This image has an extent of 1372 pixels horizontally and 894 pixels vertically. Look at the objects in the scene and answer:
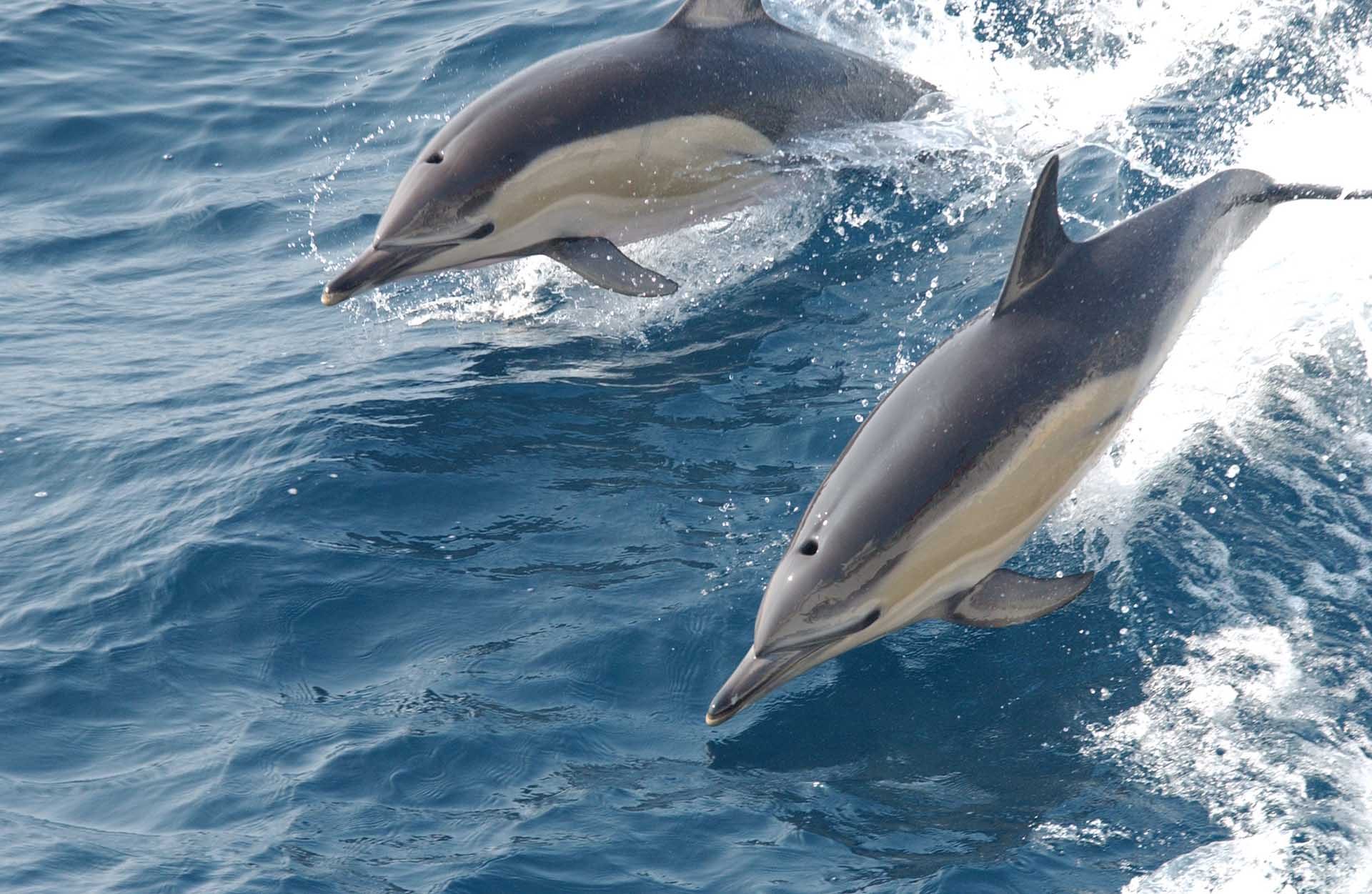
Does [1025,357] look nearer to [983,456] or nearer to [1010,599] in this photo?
[983,456]

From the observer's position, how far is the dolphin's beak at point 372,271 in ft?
25.5

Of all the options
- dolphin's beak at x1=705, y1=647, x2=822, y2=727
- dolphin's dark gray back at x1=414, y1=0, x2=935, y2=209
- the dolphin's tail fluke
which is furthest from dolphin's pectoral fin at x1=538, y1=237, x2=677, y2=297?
dolphin's beak at x1=705, y1=647, x2=822, y2=727

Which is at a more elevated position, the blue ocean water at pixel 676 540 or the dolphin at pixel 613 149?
the dolphin at pixel 613 149

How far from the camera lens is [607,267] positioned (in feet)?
26.8

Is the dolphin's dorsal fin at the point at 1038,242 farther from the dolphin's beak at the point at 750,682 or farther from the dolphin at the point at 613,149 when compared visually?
the dolphin at the point at 613,149

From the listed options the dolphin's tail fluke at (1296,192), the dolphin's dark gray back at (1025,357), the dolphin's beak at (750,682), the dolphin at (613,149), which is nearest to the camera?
the dolphin's beak at (750,682)

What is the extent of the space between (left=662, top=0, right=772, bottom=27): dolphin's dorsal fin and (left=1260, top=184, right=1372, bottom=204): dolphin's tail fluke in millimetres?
3045

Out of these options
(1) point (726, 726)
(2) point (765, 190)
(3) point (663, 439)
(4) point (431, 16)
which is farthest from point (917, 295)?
(4) point (431, 16)

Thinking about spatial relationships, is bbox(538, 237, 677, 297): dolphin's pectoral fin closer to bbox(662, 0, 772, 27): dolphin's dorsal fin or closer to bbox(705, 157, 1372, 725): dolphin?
bbox(662, 0, 772, 27): dolphin's dorsal fin

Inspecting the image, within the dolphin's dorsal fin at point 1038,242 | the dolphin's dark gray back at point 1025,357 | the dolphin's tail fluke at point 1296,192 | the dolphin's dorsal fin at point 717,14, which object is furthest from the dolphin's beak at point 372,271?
the dolphin's tail fluke at point 1296,192

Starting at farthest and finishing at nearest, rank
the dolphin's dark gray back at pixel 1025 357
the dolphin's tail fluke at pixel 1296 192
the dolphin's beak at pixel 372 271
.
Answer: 1. the dolphin's beak at pixel 372 271
2. the dolphin's tail fluke at pixel 1296 192
3. the dolphin's dark gray back at pixel 1025 357

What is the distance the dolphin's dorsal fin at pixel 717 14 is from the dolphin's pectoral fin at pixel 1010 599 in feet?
13.5

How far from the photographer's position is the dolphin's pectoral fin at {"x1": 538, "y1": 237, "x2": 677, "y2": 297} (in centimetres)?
807

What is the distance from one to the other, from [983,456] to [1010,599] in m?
0.56
